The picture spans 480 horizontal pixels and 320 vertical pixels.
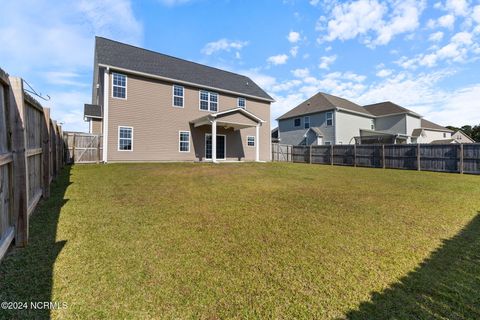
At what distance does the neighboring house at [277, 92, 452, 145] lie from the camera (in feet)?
82.7

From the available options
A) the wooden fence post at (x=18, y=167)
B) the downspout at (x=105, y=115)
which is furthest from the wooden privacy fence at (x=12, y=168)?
the downspout at (x=105, y=115)

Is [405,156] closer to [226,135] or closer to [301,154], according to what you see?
[301,154]

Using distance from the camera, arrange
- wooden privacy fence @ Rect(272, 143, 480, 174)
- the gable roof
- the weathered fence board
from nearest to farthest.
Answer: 1. wooden privacy fence @ Rect(272, 143, 480, 174)
2. the gable roof
3. the weathered fence board

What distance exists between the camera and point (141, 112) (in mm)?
14516

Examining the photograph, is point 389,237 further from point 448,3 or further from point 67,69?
point 67,69

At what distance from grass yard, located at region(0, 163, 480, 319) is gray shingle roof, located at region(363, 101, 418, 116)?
1031 inches

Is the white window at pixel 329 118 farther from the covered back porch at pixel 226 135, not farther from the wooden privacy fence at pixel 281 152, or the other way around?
the covered back porch at pixel 226 135

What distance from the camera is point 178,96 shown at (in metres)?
16.1

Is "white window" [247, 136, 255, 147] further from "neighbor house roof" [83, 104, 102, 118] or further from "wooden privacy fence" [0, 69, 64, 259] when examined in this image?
"wooden privacy fence" [0, 69, 64, 259]

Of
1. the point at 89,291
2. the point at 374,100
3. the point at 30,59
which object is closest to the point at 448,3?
the point at 89,291

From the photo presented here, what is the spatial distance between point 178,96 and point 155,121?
2561 mm

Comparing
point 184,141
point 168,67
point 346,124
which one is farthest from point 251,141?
point 346,124

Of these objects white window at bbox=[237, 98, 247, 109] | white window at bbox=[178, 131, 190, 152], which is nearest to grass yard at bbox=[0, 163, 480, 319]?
white window at bbox=[178, 131, 190, 152]

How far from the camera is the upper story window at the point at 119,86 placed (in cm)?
1352
